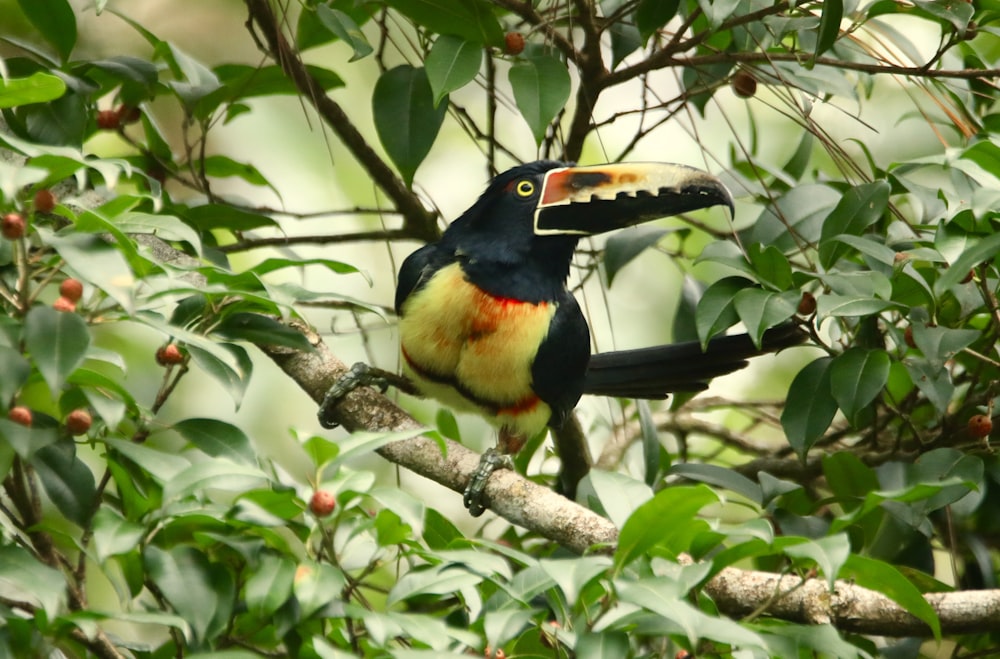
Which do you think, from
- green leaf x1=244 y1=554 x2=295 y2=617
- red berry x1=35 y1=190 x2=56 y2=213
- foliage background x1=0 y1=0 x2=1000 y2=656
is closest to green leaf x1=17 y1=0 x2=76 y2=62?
foliage background x1=0 y1=0 x2=1000 y2=656

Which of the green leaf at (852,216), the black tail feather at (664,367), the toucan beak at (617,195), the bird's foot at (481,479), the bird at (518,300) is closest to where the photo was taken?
the green leaf at (852,216)

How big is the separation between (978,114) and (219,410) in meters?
3.11

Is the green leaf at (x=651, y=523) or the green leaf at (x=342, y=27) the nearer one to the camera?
the green leaf at (x=651, y=523)

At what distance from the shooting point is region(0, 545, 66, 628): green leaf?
1.46m

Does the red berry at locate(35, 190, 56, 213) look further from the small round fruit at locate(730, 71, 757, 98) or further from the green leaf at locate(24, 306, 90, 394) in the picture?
the small round fruit at locate(730, 71, 757, 98)

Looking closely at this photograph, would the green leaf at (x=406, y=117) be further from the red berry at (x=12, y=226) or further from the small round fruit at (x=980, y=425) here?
the small round fruit at (x=980, y=425)

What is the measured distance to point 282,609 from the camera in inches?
61.7

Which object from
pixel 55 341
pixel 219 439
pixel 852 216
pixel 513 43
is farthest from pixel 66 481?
pixel 852 216

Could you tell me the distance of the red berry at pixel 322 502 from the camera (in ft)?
5.00

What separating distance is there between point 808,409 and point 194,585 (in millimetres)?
1482

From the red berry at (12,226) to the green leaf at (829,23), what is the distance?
1.56m

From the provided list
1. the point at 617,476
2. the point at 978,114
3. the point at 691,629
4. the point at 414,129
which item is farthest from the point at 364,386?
the point at 978,114

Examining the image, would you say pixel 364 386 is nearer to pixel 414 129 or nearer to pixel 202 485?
pixel 414 129

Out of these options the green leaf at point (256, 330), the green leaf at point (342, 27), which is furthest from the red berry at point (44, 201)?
the green leaf at point (342, 27)
